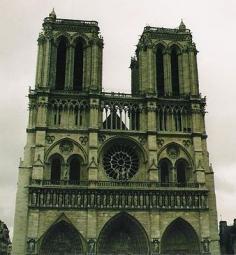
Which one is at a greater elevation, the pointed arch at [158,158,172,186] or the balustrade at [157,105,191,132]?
the balustrade at [157,105,191,132]

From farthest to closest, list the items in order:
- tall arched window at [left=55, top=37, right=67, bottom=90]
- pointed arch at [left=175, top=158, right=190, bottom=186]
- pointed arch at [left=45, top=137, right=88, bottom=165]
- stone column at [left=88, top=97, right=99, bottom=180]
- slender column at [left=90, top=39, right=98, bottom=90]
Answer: tall arched window at [left=55, top=37, right=67, bottom=90] < slender column at [left=90, top=39, right=98, bottom=90] < pointed arch at [left=175, top=158, right=190, bottom=186] < pointed arch at [left=45, top=137, right=88, bottom=165] < stone column at [left=88, top=97, right=99, bottom=180]

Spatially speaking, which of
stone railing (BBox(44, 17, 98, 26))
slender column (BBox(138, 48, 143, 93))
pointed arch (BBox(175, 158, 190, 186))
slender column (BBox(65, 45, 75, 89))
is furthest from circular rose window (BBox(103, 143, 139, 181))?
stone railing (BBox(44, 17, 98, 26))

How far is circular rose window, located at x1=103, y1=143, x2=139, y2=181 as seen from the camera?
128 feet

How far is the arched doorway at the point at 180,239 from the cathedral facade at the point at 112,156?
8cm

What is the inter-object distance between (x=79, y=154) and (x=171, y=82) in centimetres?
1156

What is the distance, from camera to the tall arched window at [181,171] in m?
40.0

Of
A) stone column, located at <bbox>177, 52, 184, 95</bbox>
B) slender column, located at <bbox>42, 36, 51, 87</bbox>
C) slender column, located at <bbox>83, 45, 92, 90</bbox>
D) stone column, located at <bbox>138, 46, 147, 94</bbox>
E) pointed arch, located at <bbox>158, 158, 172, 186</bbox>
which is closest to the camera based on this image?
pointed arch, located at <bbox>158, 158, 172, 186</bbox>

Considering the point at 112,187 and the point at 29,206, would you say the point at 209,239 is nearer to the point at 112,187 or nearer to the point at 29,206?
the point at 112,187

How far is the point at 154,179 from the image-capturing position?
38.0 meters

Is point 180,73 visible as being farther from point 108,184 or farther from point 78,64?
point 108,184

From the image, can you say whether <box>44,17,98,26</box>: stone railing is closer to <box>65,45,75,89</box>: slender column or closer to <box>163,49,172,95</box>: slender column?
<box>65,45,75,89</box>: slender column

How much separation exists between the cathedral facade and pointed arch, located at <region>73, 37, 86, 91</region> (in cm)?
10

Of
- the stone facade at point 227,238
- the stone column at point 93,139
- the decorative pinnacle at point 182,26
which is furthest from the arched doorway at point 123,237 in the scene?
the decorative pinnacle at point 182,26

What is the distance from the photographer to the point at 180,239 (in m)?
37.5
